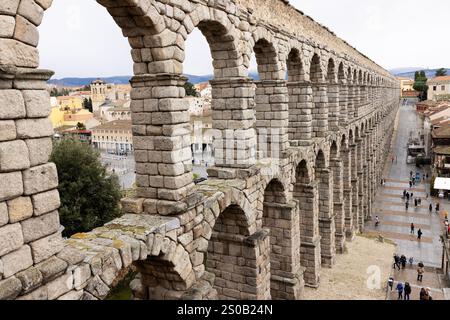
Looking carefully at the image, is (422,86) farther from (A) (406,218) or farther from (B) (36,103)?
(B) (36,103)

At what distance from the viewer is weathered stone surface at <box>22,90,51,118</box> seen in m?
4.36

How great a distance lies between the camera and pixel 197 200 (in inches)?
293

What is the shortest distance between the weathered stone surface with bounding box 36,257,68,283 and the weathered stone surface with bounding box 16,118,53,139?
149cm

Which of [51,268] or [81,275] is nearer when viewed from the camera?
[51,268]

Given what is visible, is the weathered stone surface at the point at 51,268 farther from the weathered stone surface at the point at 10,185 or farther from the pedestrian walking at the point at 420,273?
the pedestrian walking at the point at 420,273

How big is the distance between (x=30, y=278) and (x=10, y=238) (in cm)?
50

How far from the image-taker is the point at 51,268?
15.0 ft

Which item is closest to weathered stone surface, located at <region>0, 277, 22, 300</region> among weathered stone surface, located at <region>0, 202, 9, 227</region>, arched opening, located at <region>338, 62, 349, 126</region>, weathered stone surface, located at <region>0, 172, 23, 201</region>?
weathered stone surface, located at <region>0, 202, 9, 227</region>

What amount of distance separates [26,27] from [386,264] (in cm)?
1959

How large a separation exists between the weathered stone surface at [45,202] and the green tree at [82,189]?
16.6 metres

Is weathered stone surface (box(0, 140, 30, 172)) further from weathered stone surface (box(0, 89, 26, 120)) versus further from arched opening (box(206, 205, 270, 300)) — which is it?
arched opening (box(206, 205, 270, 300))

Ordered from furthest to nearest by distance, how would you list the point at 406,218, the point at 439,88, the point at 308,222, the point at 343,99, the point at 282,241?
the point at 439,88 < the point at 406,218 < the point at 343,99 < the point at 308,222 < the point at 282,241

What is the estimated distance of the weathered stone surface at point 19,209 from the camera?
423 centimetres

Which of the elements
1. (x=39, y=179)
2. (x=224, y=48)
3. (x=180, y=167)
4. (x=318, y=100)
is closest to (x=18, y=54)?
(x=39, y=179)
